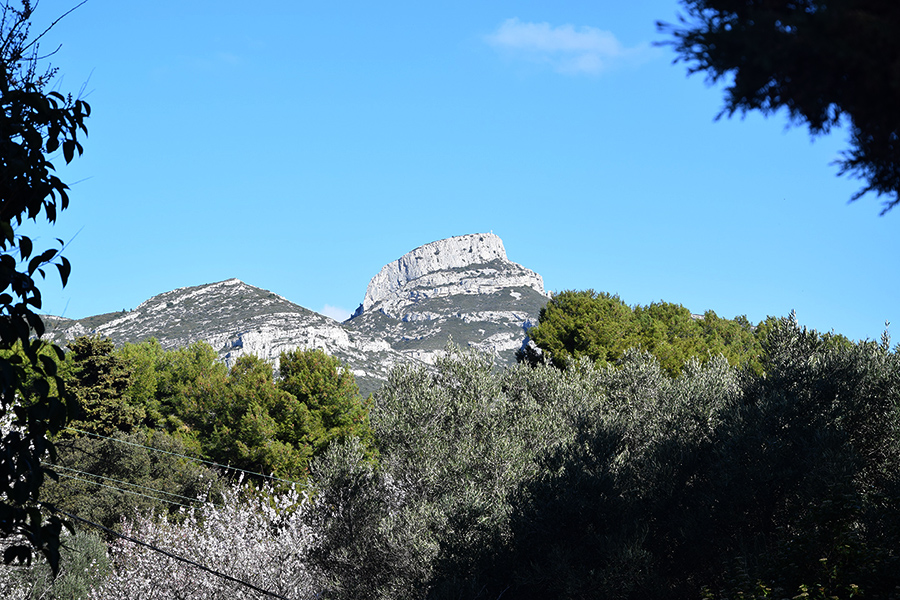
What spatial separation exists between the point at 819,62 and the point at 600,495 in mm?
13728

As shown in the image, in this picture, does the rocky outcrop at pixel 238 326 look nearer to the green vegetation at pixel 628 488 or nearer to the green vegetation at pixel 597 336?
the green vegetation at pixel 597 336

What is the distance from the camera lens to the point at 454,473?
18.4 m

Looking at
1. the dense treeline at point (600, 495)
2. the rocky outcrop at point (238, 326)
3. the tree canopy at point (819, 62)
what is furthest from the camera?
the rocky outcrop at point (238, 326)

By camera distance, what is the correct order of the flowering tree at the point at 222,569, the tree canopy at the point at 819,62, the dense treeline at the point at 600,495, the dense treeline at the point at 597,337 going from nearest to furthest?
the tree canopy at the point at 819,62 < the dense treeline at the point at 600,495 < the flowering tree at the point at 222,569 < the dense treeline at the point at 597,337

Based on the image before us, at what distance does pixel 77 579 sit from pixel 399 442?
39.4 feet

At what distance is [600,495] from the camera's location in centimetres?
1630

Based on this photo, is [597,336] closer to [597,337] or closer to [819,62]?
[597,337]

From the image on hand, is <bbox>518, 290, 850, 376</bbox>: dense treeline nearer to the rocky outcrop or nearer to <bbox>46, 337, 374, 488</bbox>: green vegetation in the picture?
<bbox>46, 337, 374, 488</bbox>: green vegetation

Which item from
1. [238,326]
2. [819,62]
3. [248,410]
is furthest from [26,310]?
[238,326]

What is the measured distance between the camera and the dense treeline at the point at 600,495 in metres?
14.5

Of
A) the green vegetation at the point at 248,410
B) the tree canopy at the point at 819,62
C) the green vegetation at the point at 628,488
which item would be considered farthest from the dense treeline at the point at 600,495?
the green vegetation at the point at 248,410

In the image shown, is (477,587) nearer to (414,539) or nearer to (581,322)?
(414,539)

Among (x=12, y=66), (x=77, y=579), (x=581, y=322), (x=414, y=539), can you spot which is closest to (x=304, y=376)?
(x=581, y=322)

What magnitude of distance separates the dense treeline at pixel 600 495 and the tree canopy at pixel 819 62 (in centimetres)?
912
